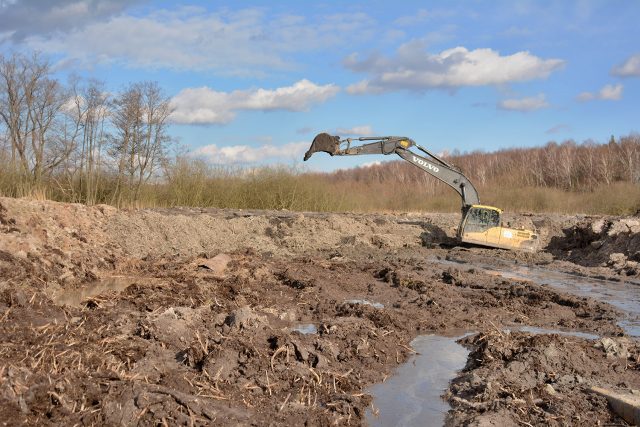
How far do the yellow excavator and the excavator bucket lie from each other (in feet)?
0.20

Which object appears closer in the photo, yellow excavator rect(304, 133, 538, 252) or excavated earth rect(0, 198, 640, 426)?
excavated earth rect(0, 198, 640, 426)

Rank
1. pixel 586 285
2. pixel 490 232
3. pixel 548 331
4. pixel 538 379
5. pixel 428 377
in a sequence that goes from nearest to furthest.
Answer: pixel 538 379, pixel 428 377, pixel 548 331, pixel 586 285, pixel 490 232

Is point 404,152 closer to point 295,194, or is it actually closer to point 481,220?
point 481,220

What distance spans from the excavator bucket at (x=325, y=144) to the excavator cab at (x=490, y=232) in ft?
12.2

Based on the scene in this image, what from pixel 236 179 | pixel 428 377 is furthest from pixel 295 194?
pixel 428 377

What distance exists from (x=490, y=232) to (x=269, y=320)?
8839 mm

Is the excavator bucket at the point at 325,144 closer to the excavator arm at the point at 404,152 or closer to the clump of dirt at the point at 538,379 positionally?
the excavator arm at the point at 404,152

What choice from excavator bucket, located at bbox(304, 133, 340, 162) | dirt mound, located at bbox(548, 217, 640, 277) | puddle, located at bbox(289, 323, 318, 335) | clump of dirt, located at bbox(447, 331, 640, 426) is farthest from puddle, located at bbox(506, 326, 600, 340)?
excavator bucket, located at bbox(304, 133, 340, 162)

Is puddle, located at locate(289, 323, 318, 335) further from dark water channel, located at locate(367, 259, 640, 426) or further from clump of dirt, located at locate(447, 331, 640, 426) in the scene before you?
clump of dirt, located at locate(447, 331, 640, 426)

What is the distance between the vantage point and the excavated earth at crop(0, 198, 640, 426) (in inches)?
221

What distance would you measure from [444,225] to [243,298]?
36.7 ft

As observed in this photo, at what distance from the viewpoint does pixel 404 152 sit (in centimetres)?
1703

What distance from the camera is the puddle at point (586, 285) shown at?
1084 centimetres

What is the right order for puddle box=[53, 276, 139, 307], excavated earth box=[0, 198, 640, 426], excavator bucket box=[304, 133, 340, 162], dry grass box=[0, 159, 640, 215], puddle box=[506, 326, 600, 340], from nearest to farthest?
excavated earth box=[0, 198, 640, 426]
puddle box=[506, 326, 600, 340]
puddle box=[53, 276, 139, 307]
excavator bucket box=[304, 133, 340, 162]
dry grass box=[0, 159, 640, 215]
